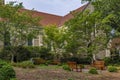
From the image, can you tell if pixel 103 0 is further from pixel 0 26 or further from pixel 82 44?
pixel 0 26

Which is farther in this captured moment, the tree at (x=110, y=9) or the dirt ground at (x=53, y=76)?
the tree at (x=110, y=9)

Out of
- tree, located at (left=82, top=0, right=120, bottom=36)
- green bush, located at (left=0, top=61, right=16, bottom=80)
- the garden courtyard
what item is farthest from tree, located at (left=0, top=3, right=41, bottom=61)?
green bush, located at (left=0, top=61, right=16, bottom=80)

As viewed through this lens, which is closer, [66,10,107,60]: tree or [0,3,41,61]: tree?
[0,3,41,61]: tree

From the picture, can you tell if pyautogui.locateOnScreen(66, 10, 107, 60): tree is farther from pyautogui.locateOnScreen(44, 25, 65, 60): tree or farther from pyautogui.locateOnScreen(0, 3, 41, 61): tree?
pyautogui.locateOnScreen(0, 3, 41, 61): tree

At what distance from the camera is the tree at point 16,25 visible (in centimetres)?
3238

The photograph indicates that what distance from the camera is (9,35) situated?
3350cm

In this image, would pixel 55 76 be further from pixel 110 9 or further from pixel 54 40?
pixel 110 9

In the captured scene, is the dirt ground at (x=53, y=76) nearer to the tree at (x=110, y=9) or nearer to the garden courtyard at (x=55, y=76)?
the garden courtyard at (x=55, y=76)

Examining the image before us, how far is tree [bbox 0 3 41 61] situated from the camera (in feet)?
106

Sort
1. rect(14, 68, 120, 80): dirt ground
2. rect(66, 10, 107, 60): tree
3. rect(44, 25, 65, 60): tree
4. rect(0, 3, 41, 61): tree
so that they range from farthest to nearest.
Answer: rect(44, 25, 65, 60): tree
rect(66, 10, 107, 60): tree
rect(0, 3, 41, 61): tree
rect(14, 68, 120, 80): dirt ground

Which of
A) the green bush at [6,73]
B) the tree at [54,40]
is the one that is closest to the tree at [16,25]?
the tree at [54,40]

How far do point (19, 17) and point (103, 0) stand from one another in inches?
399

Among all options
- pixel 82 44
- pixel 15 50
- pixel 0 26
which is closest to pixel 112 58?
pixel 82 44

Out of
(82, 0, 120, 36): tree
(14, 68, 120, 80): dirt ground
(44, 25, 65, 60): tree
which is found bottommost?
(14, 68, 120, 80): dirt ground
